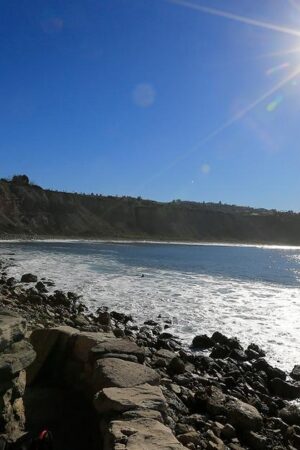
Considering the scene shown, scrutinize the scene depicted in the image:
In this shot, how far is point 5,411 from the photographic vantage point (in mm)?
4859

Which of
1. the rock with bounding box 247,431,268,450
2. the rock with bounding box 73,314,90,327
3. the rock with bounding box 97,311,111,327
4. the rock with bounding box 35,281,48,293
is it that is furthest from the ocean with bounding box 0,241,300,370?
the rock with bounding box 247,431,268,450

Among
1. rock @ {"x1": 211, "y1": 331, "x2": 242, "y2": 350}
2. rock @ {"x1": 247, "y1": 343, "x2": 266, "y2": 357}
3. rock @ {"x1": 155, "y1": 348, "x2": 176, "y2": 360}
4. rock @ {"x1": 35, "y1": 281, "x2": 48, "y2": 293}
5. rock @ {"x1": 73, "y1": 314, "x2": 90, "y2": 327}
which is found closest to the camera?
rock @ {"x1": 155, "y1": 348, "x2": 176, "y2": 360}

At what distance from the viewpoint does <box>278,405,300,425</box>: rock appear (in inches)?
274

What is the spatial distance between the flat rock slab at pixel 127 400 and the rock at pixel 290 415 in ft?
10.0

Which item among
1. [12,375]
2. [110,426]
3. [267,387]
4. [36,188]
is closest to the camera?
[110,426]

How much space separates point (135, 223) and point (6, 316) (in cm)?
9763

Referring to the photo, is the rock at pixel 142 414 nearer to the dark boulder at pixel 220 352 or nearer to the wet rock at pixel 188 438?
the wet rock at pixel 188 438

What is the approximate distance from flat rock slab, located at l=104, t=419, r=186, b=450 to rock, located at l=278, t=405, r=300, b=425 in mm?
3519

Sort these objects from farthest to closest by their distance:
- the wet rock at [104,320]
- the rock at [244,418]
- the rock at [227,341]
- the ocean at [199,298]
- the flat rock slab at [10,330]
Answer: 1. the ocean at [199,298]
2. the wet rock at [104,320]
3. the rock at [227,341]
4. the rock at [244,418]
5. the flat rock slab at [10,330]

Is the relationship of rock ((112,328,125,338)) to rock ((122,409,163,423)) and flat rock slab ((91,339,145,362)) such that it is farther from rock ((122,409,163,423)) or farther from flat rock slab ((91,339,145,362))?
rock ((122,409,163,423))

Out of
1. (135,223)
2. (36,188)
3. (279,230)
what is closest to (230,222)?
(279,230)

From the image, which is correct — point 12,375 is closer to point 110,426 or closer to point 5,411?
point 5,411

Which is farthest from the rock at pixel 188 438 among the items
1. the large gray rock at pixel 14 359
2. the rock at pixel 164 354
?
the rock at pixel 164 354

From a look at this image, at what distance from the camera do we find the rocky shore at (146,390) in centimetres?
463
